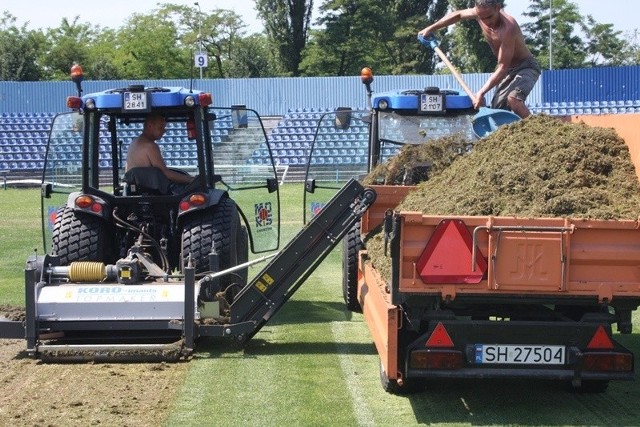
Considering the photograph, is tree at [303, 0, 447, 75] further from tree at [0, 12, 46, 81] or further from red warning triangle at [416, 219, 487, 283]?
red warning triangle at [416, 219, 487, 283]

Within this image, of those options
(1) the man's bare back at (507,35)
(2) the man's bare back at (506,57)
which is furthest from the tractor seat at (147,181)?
(1) the man's bare back at (507,35)

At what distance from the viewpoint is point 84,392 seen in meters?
6.96

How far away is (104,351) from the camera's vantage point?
7.90 m

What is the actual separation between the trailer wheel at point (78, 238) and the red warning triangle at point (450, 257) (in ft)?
12.3

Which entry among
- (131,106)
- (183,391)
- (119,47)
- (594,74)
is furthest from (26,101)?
(183,391)

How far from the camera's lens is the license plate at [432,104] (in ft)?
34.5

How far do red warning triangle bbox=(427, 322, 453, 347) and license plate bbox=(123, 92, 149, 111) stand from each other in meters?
3.95

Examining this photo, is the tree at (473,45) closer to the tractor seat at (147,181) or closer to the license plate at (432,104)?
the license plate at (432,104)

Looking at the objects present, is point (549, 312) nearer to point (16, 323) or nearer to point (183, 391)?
point (183, 391)

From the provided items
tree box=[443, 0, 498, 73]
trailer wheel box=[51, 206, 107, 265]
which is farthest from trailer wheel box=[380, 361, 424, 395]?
tree box=[443, 0, 498, 73]

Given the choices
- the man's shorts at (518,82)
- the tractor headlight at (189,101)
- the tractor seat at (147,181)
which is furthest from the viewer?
the man's shorts at (518,82)

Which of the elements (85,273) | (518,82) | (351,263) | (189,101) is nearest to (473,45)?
(518,82)

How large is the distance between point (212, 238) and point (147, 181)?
91cm

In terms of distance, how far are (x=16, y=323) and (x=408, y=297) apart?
336 centimetres
